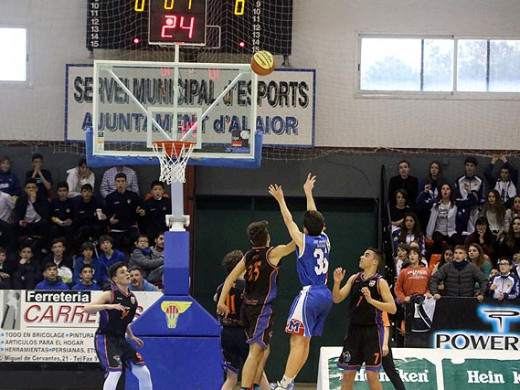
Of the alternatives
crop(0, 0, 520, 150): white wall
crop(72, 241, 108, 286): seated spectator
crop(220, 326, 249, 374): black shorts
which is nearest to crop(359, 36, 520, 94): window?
crop(0, 0, 520, 150): white wall

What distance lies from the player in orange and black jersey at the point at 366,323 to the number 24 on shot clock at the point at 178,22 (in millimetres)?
4830

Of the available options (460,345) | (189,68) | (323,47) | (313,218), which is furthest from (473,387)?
(323,47)

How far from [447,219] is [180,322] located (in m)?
6.98

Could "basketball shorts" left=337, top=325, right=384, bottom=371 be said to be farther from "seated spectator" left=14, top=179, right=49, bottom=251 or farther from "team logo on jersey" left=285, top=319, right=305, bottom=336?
"seated spectator" left=14, top=179, right=49, bottom=251

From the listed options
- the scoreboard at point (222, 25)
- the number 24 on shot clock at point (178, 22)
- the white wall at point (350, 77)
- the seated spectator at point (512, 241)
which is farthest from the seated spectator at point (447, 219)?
the number 24 on shot clock at point (178, 22)

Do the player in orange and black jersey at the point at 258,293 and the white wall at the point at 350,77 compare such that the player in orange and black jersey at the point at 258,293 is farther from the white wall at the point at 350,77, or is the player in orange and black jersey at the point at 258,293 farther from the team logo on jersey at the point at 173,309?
the white wall at the point at 350,77

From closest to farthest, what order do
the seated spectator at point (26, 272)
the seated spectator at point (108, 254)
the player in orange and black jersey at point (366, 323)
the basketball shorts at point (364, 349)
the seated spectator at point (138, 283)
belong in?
the player in orange and black jersey at point (366, 323) → the basketball shorts at point (364, 349) → the seated spectator at point (138, 283) → the seated spectator at point (26, 272) → the seated spectator at point (108, 254)

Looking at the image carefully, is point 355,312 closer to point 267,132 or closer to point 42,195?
point 267,132

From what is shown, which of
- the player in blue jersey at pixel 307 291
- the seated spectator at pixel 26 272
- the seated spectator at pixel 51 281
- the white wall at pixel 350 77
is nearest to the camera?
the player in blue jersey at pixel 307 291

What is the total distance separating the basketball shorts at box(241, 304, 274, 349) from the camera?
11.2 metres

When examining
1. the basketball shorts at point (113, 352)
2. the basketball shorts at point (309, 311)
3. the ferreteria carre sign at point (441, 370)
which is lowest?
the ferreteria carre sign at point (441, 370)

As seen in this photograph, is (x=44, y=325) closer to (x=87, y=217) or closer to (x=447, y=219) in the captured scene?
(x=87, y=217)

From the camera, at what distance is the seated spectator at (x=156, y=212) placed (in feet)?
60.0

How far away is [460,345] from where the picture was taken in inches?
635
